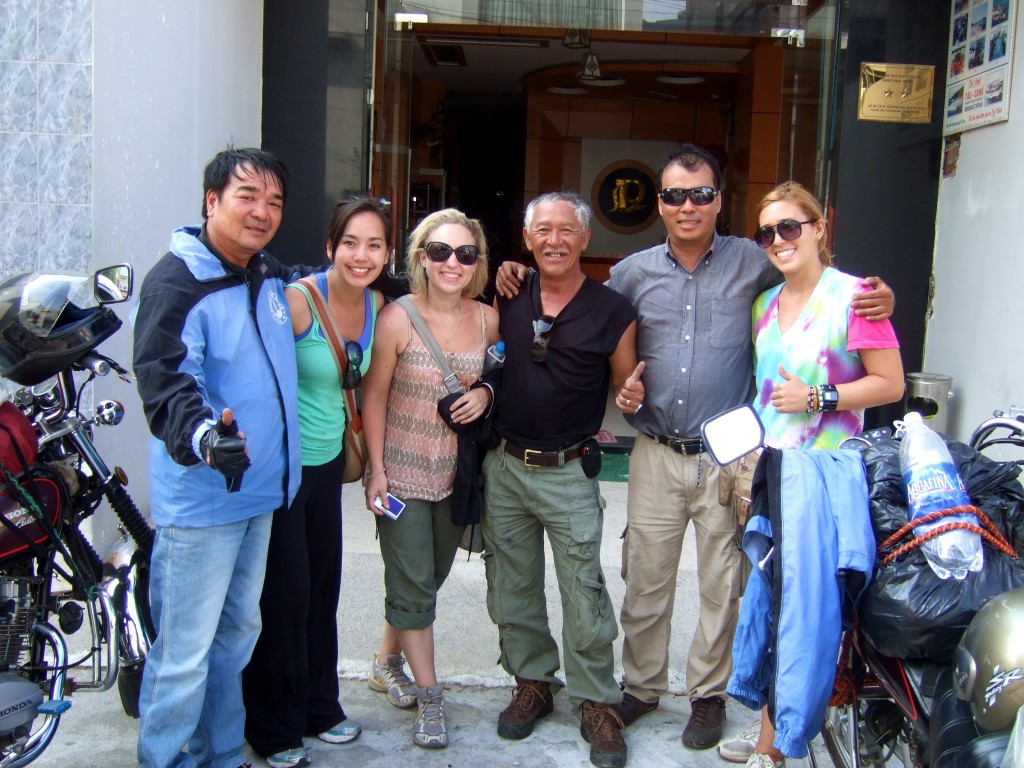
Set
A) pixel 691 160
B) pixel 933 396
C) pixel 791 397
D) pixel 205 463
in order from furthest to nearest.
Answer: 1. pixel 933 396
2. pixel 691 160
3. pixel 791 397
4. pixel 205 463

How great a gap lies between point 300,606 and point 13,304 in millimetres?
1230

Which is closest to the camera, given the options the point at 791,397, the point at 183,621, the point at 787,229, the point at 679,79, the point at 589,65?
the point at 183,621

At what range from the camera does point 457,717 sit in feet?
11.6

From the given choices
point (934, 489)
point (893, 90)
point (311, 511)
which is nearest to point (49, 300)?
point (311, 511)

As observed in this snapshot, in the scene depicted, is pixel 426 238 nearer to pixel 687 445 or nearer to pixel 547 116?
pixel 687 445

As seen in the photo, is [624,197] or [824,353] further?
[624,197]

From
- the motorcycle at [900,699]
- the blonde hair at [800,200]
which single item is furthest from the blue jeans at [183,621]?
the blonde hair at [800,200]

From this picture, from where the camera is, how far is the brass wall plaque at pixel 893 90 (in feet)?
18.0

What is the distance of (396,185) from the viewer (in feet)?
21.3

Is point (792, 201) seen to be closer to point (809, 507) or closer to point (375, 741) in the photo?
point (809, 507)

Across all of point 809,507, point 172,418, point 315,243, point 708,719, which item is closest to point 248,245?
point 172,418

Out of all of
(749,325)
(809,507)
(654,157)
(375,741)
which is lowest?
(375,741)

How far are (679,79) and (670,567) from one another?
8692 millimetres

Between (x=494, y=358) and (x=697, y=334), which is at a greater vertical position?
(x=697, y=334)
